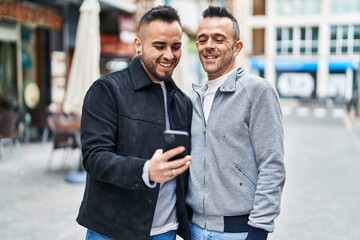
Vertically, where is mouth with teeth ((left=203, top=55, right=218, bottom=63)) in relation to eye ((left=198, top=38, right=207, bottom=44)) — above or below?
below

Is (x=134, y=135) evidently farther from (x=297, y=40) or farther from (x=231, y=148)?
(x=297, y=40)

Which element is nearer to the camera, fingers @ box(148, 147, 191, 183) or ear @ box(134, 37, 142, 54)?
fingers @ box(148, 147, 191, 183)

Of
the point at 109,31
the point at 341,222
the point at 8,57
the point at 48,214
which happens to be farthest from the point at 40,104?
the point at 341,222

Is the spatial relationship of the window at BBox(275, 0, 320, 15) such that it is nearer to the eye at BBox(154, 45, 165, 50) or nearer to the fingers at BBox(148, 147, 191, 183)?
the eye at BBox(154, 45, 165, 50)

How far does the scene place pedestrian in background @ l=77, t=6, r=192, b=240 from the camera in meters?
1.83

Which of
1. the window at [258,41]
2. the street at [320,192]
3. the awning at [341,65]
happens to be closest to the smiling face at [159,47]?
the street at [320,192]

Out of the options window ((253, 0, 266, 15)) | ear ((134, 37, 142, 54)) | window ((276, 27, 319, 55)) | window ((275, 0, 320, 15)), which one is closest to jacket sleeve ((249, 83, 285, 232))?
ear ((134, 37, 142, 54))

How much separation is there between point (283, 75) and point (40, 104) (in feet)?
109

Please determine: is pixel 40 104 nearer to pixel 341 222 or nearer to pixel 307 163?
pixel 307 163

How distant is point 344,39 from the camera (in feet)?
131

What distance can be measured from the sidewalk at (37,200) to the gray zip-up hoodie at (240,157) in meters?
2.90

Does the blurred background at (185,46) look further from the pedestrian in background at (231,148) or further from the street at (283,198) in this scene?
the pedestrian in background at (231,148)

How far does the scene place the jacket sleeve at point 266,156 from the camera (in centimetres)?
193

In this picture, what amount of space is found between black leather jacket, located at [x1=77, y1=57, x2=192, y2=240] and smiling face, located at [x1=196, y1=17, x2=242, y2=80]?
0.31 m
